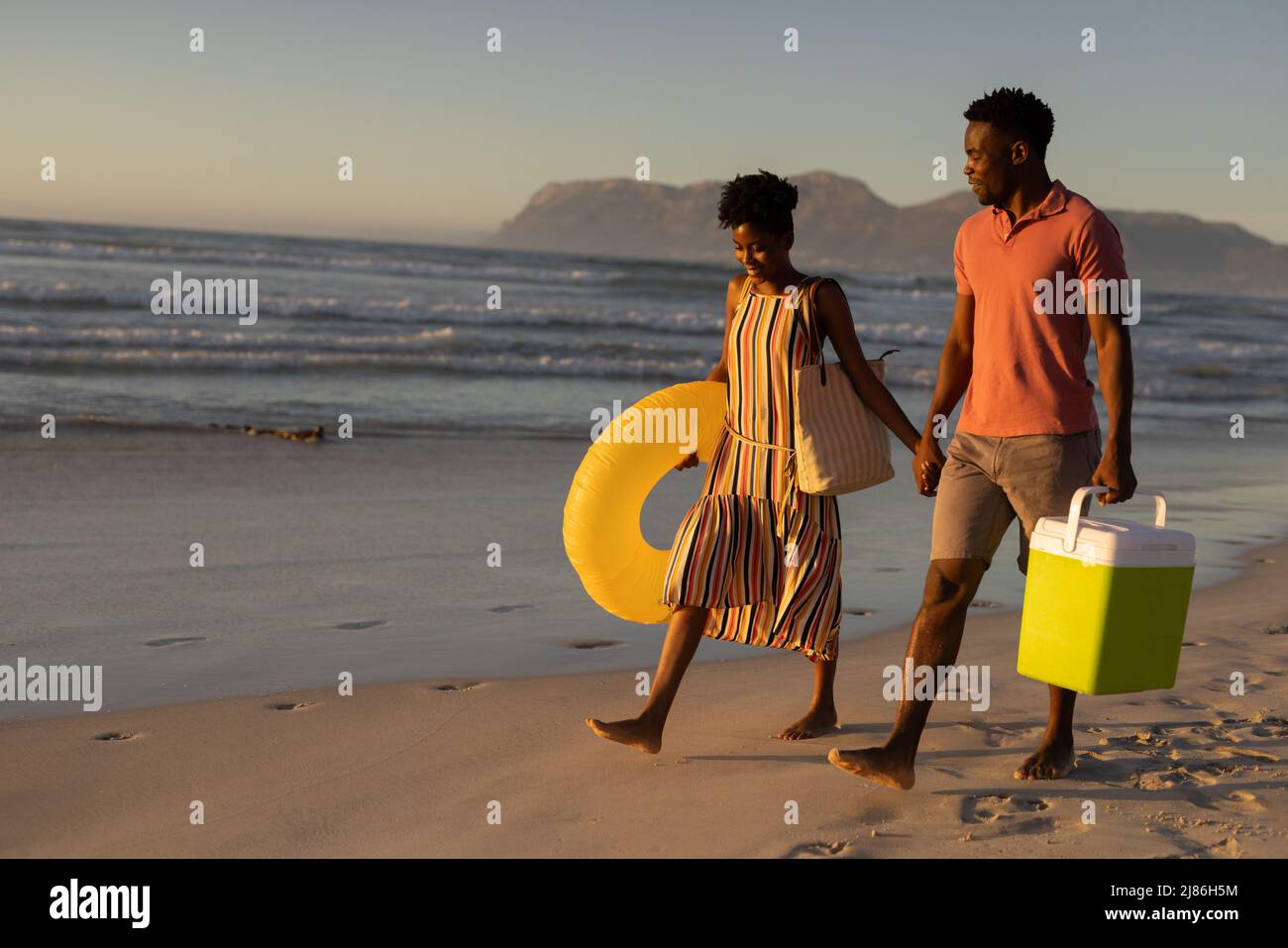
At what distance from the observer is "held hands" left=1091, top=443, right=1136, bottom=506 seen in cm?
332

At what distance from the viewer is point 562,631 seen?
5.20 metres

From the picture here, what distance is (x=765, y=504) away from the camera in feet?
12.9

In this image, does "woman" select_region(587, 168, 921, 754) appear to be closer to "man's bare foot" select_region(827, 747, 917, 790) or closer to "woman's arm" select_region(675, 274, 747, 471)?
"woman's arm" select_region(675, 274, 747, 471)

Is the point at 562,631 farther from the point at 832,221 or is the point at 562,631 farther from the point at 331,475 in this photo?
the point at 832,221

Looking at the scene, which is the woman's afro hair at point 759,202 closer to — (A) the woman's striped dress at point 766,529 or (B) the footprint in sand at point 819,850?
(A) the woman's striped dress at point 766,529

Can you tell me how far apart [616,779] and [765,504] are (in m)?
0.89

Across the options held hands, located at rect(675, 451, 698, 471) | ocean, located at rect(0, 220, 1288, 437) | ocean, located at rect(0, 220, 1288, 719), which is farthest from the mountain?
held hands, located at rect(675, 451, 698, 471)

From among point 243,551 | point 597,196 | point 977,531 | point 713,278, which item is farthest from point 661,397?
point 597,196

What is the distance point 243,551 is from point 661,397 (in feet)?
9.66

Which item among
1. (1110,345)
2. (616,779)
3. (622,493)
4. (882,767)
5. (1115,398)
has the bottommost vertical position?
(616,779)

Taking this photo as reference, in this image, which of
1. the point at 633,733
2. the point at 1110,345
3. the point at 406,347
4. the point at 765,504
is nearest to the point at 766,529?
the point at 765,504

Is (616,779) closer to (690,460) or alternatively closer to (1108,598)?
(690,460)

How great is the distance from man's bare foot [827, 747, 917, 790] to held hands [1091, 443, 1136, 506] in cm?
85

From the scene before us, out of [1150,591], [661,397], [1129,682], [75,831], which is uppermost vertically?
[661,397]
